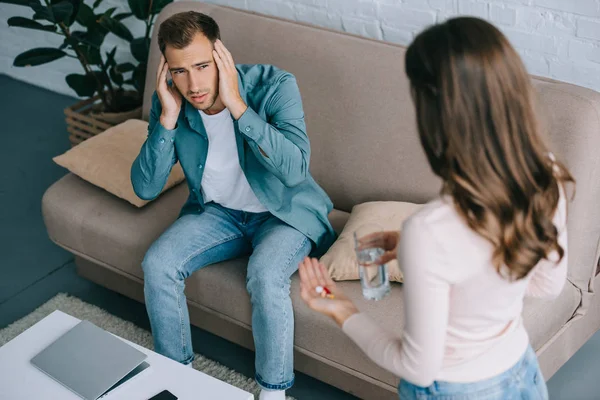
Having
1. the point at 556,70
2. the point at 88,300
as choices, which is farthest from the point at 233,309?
the point at 556,70

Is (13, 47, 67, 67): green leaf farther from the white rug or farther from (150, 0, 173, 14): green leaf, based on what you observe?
the white rug

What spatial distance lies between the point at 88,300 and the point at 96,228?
0.40 metres

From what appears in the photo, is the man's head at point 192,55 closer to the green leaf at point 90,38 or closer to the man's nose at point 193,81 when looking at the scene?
the man's nose at point 193,81

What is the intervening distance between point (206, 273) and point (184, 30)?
71 centimetres

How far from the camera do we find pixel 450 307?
1.23m

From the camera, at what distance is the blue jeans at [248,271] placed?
2.03 metres

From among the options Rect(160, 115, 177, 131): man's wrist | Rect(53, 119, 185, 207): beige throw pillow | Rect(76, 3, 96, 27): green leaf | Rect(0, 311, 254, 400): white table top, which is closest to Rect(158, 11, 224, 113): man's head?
Rect(160, 115, 177, 131): man's wrist

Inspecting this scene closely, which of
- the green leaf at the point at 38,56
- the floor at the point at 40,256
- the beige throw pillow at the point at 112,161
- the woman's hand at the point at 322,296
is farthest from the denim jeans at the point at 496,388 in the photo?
the green leaf at the point at 38,56

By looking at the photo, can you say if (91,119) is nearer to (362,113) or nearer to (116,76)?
(116,76)

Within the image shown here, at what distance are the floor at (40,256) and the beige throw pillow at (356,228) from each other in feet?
1.40

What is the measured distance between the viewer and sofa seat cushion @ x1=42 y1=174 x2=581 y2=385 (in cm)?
198

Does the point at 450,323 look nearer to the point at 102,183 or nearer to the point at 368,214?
the point at 368,214

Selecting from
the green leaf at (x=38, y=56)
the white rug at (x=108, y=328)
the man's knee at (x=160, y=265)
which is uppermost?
the green leaf at (x=38, y=56)

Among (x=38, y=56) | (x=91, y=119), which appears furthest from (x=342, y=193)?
(x=38, y=56)
